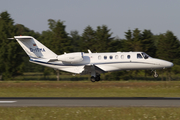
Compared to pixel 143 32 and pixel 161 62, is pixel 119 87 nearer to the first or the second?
pixel 161 62

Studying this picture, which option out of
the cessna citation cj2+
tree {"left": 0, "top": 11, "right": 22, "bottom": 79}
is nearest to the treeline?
tree {"left": 0, "top": 11, "right": 22, "bottom": 79}

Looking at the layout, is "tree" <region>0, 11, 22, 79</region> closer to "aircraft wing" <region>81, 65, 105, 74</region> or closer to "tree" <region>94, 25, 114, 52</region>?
"tree" <region>94, 25, 114, 52</region>

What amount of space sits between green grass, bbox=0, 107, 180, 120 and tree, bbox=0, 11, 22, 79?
30.3 meters

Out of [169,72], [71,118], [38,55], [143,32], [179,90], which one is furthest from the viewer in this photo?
[143,32]

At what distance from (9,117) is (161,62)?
19175mm

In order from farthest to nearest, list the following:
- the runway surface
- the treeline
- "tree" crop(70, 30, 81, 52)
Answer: "tree" crop(70, 30, 81, 52) → the treeline → the runway surface

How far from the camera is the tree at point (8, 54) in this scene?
40688 mm

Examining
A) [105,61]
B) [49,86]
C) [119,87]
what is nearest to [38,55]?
[49,86]

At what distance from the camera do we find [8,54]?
40.8 m

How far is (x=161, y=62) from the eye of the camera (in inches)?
1041

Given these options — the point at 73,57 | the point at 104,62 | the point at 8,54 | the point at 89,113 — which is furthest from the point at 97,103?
the point at 8,54

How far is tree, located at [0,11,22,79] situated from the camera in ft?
133

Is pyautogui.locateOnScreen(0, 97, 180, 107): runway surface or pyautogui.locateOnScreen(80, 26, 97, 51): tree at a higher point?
pyautogui.locateOnScreen(80, 26, 97, 51): tree

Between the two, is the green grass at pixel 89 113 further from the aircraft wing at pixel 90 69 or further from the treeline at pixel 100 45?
the treeline at pixel 100 45
